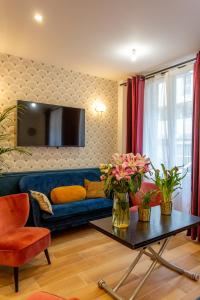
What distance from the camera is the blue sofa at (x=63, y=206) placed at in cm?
293

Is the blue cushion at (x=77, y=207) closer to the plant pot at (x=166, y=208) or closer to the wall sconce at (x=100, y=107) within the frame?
the plant pot at (x=166, y=208)

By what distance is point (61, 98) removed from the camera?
398 centimetres

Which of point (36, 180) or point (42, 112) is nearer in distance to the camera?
point (36, 180)

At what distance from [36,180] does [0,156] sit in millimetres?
642

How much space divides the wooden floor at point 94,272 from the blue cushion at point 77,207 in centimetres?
39

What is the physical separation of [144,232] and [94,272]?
912mm

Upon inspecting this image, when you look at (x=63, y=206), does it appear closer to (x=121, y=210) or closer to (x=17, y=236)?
(x=17, y=236)

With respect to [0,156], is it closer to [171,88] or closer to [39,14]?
[39,14]

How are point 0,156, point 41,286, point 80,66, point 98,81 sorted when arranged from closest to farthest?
1. point 41,286
2. point 0,156
3. point 80,66
4. point 98,81

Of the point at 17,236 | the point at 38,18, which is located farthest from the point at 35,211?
the point at 38,18

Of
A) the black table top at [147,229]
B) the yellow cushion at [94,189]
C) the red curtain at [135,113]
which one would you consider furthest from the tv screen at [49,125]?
the black table top at [147,229]

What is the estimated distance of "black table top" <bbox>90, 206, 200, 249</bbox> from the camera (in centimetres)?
167

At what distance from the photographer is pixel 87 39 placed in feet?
9.53

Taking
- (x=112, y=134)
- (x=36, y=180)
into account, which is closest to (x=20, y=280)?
(x=36, y=180)
